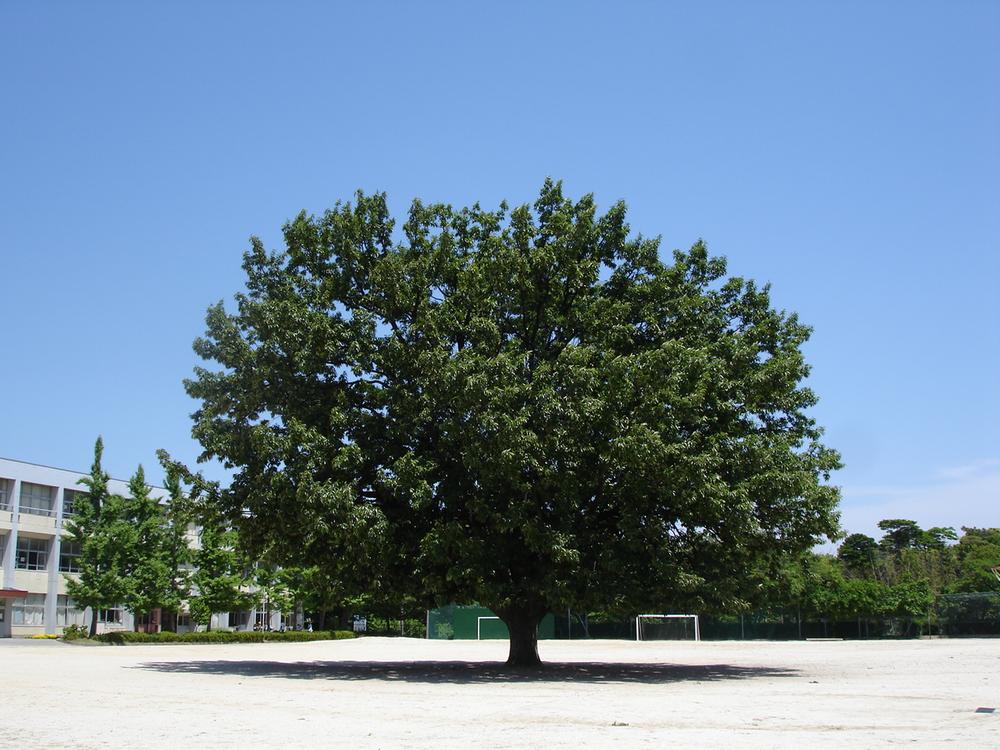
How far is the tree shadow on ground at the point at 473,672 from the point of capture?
23.4m

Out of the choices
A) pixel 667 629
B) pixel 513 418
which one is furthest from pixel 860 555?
pixel 513 418

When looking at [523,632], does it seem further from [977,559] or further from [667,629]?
[977,559]

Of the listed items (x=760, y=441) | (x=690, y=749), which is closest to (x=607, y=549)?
(x=760, y=441)

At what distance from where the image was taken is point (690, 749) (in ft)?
33.6

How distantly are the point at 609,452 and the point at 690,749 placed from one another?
11.5 m

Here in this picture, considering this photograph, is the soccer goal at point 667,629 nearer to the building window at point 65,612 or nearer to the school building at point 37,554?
the school building at point 37,554

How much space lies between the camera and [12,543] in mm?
67125

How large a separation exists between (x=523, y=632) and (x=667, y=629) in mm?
35738

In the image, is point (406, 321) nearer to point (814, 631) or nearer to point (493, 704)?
point (493, 704)

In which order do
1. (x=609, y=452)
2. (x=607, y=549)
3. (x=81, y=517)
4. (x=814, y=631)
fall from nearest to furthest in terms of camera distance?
(x=609, y=452) < (x=607, y=549) < (x=81, y=517) < (x=814, y=631)

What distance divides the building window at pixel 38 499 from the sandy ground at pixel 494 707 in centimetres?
4696

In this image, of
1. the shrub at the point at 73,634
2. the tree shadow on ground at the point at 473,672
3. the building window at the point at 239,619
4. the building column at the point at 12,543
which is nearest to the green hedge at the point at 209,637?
the shrub at the point at 73,634

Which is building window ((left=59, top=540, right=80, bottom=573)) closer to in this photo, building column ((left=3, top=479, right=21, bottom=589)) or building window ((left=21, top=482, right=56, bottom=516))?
building window ((left=21, top=482, right=56, bottom=516))

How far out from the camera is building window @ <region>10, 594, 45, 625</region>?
66.3m
